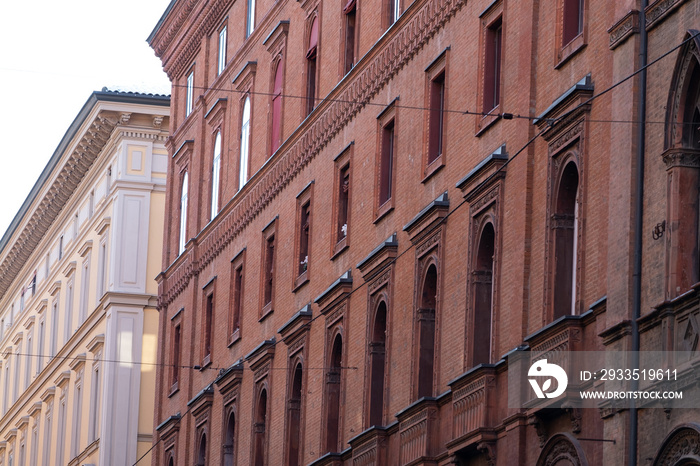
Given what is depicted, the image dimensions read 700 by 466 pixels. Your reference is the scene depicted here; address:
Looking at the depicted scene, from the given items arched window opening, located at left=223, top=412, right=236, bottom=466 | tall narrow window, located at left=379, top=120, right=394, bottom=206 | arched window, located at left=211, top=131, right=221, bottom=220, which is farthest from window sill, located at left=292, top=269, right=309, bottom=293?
arched window, located at left=211, top=131, right=221, bottom=220

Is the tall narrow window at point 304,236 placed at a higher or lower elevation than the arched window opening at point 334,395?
higher

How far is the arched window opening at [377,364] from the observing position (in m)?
27.4

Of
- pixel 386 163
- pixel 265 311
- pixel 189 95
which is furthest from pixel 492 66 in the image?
pixel 189 95

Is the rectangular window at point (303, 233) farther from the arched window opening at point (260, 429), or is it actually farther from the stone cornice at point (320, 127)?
the arched window opening at point (260, 429)

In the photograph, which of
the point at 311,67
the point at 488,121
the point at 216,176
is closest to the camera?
the point at 488,121

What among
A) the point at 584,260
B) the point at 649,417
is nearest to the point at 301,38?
the point at 584,260

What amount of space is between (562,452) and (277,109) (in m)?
16.8

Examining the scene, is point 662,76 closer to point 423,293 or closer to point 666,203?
point 666,203

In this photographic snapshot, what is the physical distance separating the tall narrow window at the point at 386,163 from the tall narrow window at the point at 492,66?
4.16 m

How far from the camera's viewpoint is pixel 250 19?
38406mm

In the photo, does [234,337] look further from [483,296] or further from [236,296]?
[483,296]

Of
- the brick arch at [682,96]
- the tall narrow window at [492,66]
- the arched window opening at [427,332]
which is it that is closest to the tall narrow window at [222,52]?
the arched window opening at [427,332]

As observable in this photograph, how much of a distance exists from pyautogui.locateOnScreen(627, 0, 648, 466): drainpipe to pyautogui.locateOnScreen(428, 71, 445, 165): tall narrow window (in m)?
7.00

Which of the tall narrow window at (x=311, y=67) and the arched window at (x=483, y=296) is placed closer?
the arched window at (x=483, y=296)
